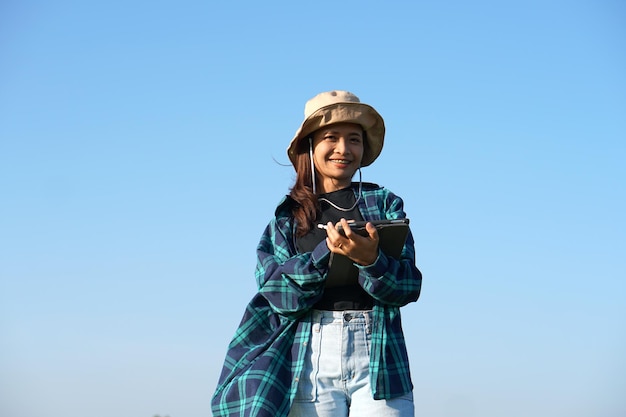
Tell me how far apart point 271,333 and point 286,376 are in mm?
289

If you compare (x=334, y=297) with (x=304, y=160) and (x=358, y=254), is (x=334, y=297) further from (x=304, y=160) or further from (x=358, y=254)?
(x=304, y=160)

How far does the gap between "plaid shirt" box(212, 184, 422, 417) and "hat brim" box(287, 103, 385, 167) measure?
0.47 metres

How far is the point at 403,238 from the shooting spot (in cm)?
435

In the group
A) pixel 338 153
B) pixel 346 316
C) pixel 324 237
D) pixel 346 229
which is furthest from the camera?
pixel 338 153

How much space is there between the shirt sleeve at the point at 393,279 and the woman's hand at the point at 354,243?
1.8 inches

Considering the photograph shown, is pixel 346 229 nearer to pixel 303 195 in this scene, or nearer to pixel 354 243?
pixel 354 243

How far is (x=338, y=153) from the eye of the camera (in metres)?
4.80

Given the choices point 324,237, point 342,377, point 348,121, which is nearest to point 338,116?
point 348,121

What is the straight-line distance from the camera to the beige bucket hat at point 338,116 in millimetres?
4754

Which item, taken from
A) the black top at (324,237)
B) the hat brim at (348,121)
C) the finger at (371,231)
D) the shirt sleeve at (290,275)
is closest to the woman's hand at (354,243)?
the finger at (371,231)

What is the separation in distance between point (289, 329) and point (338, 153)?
100 centimetres

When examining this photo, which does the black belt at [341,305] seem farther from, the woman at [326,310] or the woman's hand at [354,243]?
the woman's hand at [354,243]

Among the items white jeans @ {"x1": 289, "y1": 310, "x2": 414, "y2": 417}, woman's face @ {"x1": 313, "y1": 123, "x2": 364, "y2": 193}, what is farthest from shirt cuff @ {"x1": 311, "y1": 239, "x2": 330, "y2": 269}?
woman's face @ {"x1": 313, "y1": 123, "x2": 364, "y2": 193}

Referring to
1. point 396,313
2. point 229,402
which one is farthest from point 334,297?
point 229,402
